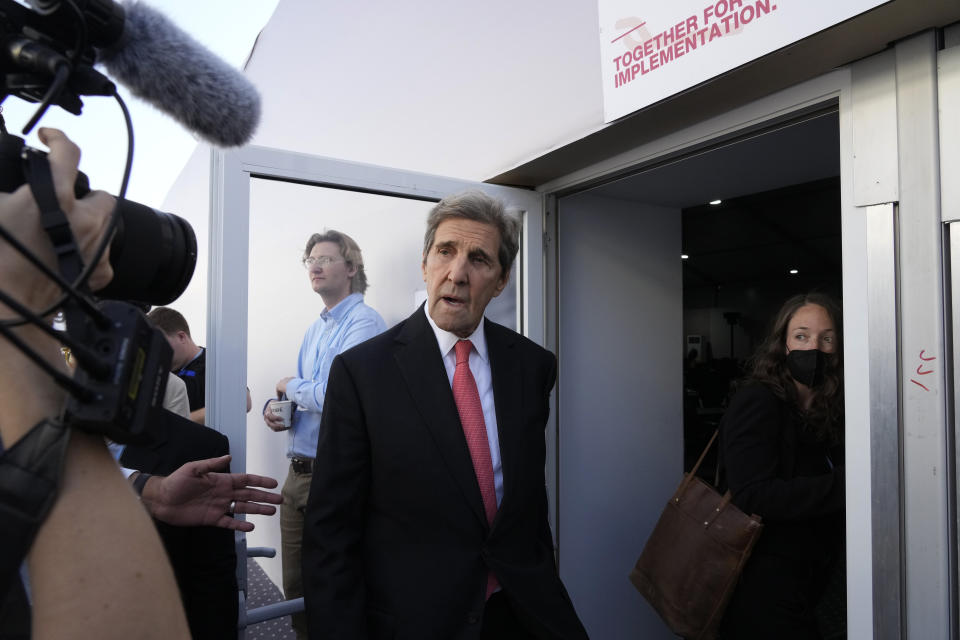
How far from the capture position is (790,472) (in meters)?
2.08

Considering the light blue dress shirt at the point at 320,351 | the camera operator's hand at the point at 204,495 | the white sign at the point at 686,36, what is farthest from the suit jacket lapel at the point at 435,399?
the white sign at the point at 686,36

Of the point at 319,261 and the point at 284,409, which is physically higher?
the point at 319,261

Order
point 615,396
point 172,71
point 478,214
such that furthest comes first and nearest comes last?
point 615,396 < point 478,214 < point 172,71

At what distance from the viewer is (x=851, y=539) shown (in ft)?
5.03

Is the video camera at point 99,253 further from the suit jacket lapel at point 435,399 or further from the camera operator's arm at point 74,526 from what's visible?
the suit jacket lapel at point 435,399

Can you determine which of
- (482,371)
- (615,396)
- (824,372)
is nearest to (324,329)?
(482,371)

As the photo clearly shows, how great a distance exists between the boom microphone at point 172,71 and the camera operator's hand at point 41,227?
17cm

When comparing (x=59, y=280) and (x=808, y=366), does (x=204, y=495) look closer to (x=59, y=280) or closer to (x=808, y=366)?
Answer: (x=59, y=280)

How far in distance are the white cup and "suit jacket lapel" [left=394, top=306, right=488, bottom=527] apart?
0.88 m

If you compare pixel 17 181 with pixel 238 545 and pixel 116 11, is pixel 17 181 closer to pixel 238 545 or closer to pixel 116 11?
pixel 116 11

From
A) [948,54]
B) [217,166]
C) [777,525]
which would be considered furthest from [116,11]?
[777,525]

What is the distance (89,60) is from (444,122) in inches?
91.7

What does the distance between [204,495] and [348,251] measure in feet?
4.04

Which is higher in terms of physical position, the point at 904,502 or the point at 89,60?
the point at 89,60
